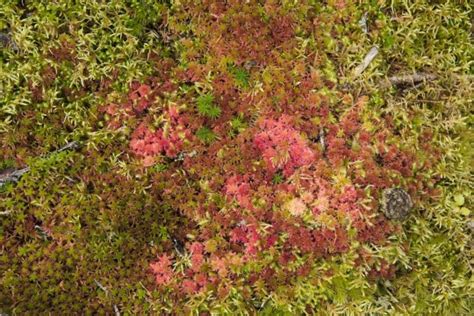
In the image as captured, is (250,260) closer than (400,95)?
Yes

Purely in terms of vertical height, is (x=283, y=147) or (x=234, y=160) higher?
(x=283, y=147)

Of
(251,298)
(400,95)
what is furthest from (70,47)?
(400,95)

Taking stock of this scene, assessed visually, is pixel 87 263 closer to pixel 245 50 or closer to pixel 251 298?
pixel 251 298

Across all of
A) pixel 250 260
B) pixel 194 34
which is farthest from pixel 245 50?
pixel 250 260

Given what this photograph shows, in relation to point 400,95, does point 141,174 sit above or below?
below

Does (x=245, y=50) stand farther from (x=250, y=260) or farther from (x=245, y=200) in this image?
(x=250, y=260)

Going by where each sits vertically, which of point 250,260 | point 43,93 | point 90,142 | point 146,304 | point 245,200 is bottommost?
point 146,304
